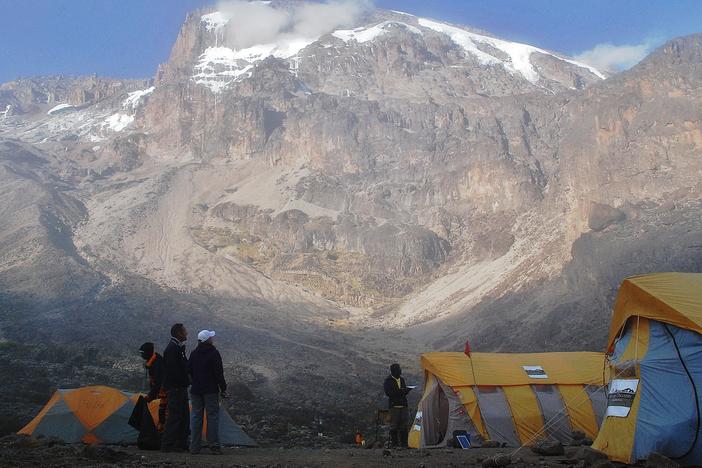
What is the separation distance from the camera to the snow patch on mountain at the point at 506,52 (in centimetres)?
16006

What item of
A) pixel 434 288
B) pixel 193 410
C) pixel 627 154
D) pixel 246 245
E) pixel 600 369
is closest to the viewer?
pixel 193 410

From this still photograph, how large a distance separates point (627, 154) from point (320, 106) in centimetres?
6305

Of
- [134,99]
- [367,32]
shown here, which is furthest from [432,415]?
[367,32]

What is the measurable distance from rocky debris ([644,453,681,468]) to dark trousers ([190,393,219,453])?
215 inches

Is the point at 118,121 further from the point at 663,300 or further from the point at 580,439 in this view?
the point at 663,300

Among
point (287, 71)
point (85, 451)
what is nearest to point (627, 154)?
point (85, 451)

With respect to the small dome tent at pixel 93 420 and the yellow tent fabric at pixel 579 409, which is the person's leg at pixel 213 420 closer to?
the small dome tent at pixel 93 420

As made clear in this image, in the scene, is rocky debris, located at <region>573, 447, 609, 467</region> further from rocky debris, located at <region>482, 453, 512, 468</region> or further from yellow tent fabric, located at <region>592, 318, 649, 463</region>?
rocky debris, located at <region>482, 453, 512, 468</region>

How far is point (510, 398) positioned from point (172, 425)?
22.6 ft

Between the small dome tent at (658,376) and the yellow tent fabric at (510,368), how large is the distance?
4679 millimetres

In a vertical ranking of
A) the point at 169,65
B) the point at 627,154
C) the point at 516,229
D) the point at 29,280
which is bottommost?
the point at 29,280

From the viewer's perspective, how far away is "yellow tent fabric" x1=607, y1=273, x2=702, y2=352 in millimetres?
7535

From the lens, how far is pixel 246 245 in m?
83.9

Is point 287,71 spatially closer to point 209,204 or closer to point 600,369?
point 209,204
